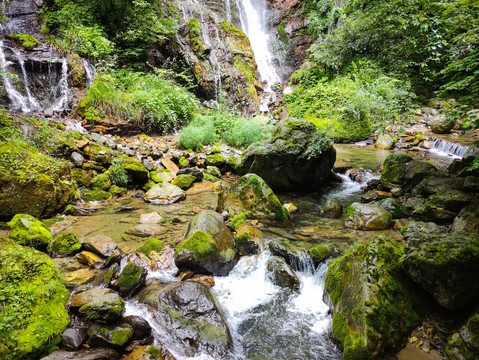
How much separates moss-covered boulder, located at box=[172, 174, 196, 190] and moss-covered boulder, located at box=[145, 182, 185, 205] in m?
0.47

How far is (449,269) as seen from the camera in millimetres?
2203

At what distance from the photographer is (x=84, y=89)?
981 cm

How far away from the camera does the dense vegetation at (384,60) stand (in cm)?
430

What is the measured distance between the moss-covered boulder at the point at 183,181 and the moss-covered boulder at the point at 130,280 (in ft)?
13.7

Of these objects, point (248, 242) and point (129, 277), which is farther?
point (248, 242)

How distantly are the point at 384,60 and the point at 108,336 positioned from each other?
1276 cm

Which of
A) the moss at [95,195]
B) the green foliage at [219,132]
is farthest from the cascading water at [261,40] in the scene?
the moss at [95,195]

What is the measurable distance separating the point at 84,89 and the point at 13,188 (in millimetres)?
7230

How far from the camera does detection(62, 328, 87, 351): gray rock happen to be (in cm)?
230

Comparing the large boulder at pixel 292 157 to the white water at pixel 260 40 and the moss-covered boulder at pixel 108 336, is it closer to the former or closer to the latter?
the moss-covered boulder at pixel 108 336

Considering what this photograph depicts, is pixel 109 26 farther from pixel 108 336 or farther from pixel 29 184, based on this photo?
pixel 108 336

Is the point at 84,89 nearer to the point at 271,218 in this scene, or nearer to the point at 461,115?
the point at 271,218

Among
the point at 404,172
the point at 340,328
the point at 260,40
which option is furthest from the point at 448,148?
the point at 260,40

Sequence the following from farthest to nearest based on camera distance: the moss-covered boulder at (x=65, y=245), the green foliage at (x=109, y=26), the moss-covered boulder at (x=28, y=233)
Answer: the green foliage at (x=109, y=26) → the moss-covered boulder at (x=65, y=245) → the moss-covered boulder at (x=28, y=233)
